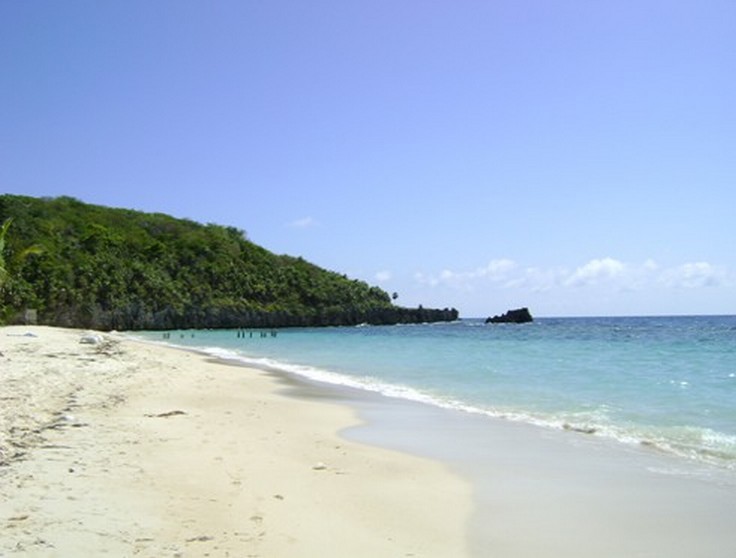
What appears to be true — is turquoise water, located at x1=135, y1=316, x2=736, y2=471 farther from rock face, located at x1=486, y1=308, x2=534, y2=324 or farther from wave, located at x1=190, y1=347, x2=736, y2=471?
rock face, located at x1=486, y1=308, x2=534, y2=324

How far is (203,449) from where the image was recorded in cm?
811

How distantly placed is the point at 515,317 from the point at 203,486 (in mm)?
134185

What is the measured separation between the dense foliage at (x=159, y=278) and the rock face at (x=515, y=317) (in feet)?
63.4

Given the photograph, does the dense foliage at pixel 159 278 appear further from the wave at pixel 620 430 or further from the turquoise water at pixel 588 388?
the wave at pixel 620 430

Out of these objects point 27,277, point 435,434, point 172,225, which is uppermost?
point 172,225

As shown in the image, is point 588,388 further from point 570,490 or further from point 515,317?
point 515,317

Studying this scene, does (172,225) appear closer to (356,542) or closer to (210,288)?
(210,288)

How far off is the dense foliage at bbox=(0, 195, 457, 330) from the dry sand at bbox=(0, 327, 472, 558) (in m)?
53.6

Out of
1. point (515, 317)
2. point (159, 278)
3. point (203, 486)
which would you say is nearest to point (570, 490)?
point (203, 486)

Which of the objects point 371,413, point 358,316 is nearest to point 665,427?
point 371,413

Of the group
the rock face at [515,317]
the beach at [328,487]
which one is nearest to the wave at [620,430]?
the beach at [328,487]

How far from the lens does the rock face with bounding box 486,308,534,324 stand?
13588 centimetres

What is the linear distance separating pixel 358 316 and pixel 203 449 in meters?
111

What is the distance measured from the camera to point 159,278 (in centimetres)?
9262
